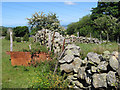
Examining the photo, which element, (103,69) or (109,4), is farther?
(109,4)

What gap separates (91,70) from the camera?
5.10 m

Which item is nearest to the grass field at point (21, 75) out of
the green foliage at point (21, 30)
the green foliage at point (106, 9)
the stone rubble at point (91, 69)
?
the stone rubble at point (91, 69)

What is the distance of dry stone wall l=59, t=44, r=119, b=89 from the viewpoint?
478 cm

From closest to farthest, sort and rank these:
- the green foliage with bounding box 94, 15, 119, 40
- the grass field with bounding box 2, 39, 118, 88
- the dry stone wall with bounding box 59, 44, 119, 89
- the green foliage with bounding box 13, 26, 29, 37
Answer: the dry stone wall with bounding box 59, 44, 119, 89 < the grass field with bounding box 2, 39, 118, 88 < the green foliage with bounding box 94, 15, 119, 40 < the green foliage with bounding box 13, 26, 29, 37

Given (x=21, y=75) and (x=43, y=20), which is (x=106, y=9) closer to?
(x=43, y=20)

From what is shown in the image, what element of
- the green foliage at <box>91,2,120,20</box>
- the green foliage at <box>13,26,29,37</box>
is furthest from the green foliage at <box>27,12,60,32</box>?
the green foliage at <box>91,2,120,20</box>

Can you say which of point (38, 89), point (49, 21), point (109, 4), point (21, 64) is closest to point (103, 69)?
point (38, 89)

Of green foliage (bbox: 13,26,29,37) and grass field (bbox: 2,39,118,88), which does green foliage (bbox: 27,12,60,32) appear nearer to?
green foliage (bbox: 13,26,29,37)

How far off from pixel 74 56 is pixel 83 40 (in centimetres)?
918

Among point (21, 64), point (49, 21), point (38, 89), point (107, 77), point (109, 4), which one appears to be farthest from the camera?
point (109, 4)

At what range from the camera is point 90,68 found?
534cm

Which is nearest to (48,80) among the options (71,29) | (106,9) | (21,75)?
(21,75)

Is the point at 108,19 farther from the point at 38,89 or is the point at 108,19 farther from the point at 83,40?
the point at 38,89

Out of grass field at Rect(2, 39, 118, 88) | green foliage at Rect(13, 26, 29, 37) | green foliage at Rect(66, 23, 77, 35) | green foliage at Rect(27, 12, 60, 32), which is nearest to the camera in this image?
grass field at Rect(2, 39, 118, 88)
